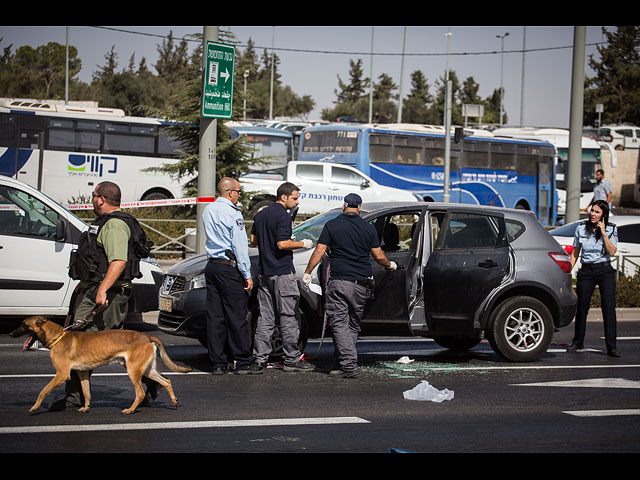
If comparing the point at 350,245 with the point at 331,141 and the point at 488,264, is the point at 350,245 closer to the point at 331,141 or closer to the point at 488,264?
the point at 488,264

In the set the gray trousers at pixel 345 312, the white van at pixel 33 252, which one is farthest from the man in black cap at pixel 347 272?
the white van at pixel 33 252

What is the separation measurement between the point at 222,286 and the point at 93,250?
5.81 ft

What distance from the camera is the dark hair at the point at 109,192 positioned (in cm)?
657

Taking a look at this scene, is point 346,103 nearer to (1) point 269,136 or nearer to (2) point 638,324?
(1) point 269,136

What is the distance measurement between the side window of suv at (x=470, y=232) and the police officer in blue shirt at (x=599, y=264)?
1.28 meters

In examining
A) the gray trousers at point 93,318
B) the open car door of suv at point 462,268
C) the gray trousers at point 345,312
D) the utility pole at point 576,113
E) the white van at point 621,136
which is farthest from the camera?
the white van at point 621,136

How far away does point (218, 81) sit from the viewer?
41.0ft

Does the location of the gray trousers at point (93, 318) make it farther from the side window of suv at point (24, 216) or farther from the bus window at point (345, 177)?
the bus window at point (345, 177)

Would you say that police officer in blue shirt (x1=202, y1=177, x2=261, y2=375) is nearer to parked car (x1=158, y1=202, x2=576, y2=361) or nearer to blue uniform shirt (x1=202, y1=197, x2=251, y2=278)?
blue uniform shirt (x1=202, y1=197, x2=251, y2=278)

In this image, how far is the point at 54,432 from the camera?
5.80 meters

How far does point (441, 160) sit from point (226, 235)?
76.2 ft

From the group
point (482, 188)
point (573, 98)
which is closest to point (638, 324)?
point (573, 98)

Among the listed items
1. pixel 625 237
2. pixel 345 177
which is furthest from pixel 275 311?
pixel 345 177

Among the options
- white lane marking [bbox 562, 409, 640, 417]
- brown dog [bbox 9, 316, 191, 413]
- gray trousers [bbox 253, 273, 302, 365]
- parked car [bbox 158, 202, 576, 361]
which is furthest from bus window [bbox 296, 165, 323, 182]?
brown dog [bbox 9, 316, 191, 413]
